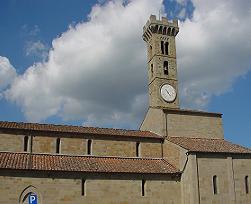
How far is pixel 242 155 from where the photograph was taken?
3294cm

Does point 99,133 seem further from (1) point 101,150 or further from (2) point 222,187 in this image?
(2) point 222,187

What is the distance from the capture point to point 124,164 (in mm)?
31984

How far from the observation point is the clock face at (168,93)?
39875 mm

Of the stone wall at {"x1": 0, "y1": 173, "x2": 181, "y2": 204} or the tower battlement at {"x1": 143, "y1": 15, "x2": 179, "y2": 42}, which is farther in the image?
the tower battlement at {"x1": 143, "y1": 15, "x2": 179, "y2": 42}

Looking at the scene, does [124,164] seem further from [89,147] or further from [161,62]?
[161,62]

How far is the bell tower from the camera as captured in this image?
39.9 meters

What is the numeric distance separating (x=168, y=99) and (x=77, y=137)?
11649 millimetres

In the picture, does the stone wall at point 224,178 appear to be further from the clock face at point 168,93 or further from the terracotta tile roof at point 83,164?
the clock face at point 168,93

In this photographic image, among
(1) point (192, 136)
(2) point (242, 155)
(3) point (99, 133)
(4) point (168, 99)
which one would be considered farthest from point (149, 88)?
(2) point (242, 155)

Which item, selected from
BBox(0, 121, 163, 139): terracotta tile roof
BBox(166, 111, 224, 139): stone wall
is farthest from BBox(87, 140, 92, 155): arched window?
BBox(166, 111, 224, 139): stone wall

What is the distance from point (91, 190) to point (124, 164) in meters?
4.07

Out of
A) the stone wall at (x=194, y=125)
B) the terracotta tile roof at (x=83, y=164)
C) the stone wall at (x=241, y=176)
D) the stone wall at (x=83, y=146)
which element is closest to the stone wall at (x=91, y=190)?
the terracotta tile roof at (x=83, y=164)

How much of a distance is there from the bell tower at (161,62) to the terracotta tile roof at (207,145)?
17.2 feet

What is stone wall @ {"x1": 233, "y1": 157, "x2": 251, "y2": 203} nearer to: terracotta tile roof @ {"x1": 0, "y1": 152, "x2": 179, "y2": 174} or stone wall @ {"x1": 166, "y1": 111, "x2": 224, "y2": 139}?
terracotta tile roof @ {"x1": 0, "y1": 152, "x2": 179, "y2": 174}
